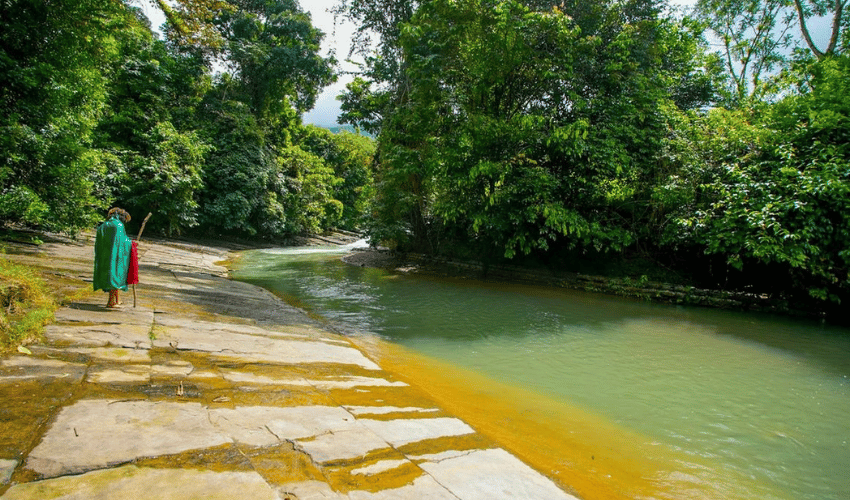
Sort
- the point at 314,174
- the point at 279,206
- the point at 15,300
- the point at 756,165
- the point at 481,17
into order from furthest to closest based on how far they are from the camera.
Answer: the point at 314,174 < the point at 279,206 < the point at 481,17 < the point at 756,165 < the point at 15,300

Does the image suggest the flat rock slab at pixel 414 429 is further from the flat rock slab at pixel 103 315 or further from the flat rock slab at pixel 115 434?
the flat rock slab at pixel 103 315

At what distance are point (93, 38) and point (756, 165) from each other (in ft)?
48.7

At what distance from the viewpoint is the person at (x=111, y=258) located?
5.34 m

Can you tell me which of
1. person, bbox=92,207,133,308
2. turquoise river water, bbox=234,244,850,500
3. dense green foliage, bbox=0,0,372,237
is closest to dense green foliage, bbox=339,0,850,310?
turquoise river water, bbox=234,244,850,500

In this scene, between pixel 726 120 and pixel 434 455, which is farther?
pixel 726 120

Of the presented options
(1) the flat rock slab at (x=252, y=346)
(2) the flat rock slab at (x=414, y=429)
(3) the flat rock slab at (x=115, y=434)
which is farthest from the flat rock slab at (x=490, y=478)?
(1) the flat rock slab at (x=252, y=346)

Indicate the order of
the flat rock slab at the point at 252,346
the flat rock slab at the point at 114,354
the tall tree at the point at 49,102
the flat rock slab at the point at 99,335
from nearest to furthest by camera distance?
1. the flat rock slab at the point at 114,354
2. the flat rock slab at the point at 99,335
3. the flat rock slab at the point at 252,346
4. the tall tree at the point at 49,102

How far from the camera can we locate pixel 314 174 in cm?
2941

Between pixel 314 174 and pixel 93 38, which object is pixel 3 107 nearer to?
pixel 93 38

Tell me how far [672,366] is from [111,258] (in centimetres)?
756

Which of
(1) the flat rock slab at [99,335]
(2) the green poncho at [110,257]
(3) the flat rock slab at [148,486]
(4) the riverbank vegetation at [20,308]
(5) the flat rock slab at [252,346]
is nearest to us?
(3) the flat rock slab at [148,486]

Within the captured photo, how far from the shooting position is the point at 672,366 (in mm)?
5695

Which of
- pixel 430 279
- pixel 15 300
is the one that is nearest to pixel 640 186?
pixel 430 279

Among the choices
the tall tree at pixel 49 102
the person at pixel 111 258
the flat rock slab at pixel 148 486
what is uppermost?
the tall tree at pixel 49 102
